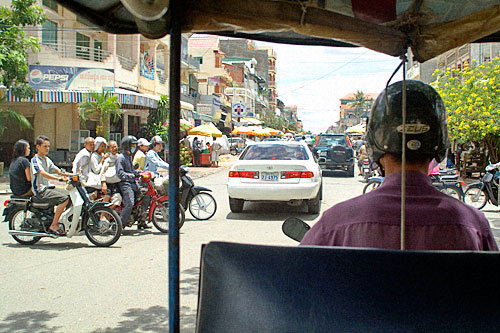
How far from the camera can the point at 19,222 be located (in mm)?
7305

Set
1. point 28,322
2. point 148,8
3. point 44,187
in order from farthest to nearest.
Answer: point 44,187
point 28,322
point 148,8

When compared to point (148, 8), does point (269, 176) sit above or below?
below

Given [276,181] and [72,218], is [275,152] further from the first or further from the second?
[72,218]

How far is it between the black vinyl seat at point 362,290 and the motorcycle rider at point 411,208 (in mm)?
230

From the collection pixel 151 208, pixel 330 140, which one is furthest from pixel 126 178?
pixel 330 140

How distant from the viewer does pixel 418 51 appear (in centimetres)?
234

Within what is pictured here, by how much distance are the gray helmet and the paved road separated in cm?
295

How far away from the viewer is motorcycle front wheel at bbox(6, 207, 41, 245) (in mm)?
7156

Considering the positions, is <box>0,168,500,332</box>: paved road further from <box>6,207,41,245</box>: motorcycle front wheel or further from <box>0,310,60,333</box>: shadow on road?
<box>6,207,41,245</box>: motorcycle front wheel

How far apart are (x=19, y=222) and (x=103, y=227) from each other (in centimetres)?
131

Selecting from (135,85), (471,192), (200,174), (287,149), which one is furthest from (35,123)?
(471,192)

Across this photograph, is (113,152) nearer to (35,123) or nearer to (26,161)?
(26,161)

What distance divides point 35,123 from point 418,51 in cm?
2502

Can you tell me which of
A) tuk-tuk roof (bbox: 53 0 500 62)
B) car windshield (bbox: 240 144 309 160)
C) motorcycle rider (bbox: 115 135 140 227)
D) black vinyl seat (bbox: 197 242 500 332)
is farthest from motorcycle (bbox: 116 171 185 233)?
black vinyl seat (bbox: 197 242 500 332)
